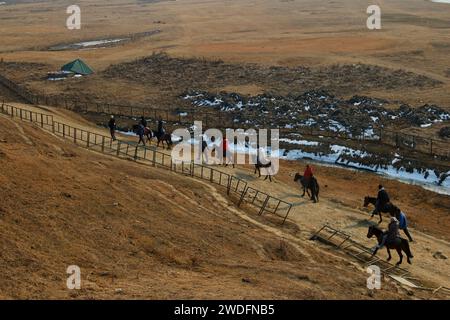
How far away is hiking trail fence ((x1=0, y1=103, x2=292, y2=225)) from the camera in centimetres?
2453

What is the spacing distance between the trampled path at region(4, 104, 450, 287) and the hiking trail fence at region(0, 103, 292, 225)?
46 cm

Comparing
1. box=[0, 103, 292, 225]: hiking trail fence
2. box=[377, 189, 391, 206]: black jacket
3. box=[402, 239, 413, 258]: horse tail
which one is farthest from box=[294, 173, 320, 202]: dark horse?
box=[402, 239, 413, 258]: horse tail

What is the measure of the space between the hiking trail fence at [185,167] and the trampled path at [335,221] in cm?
46

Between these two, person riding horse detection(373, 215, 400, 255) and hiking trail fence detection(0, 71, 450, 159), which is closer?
person riding horse detection(373, 215, 400, 255)

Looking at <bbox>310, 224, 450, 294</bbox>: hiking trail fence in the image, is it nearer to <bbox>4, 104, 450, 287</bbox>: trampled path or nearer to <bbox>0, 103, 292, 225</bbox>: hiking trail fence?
<bbox>4, 104, 450, 287</bbox>: trampled path

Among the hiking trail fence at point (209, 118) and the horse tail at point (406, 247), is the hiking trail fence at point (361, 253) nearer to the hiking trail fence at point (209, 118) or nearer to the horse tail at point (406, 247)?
the horse tail at point (406, 247)

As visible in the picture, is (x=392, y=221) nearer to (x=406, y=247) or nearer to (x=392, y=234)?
(x=392, y=234)

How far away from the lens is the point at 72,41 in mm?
101812

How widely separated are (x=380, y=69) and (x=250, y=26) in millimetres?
57290

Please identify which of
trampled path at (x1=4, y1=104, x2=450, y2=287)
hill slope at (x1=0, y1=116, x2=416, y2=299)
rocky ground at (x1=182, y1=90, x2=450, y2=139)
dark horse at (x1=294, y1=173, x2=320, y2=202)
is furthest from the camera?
rocky ground at (x1=182, y1=90, x2=450, y2=139)

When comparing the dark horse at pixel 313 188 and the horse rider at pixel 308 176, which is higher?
the horse rider at pixel 308 176

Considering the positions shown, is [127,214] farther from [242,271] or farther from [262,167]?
[262,167]

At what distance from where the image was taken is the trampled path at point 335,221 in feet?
62.8

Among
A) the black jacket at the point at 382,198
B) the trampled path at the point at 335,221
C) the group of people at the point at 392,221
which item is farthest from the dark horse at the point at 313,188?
the black jacket at the point at 382,198
